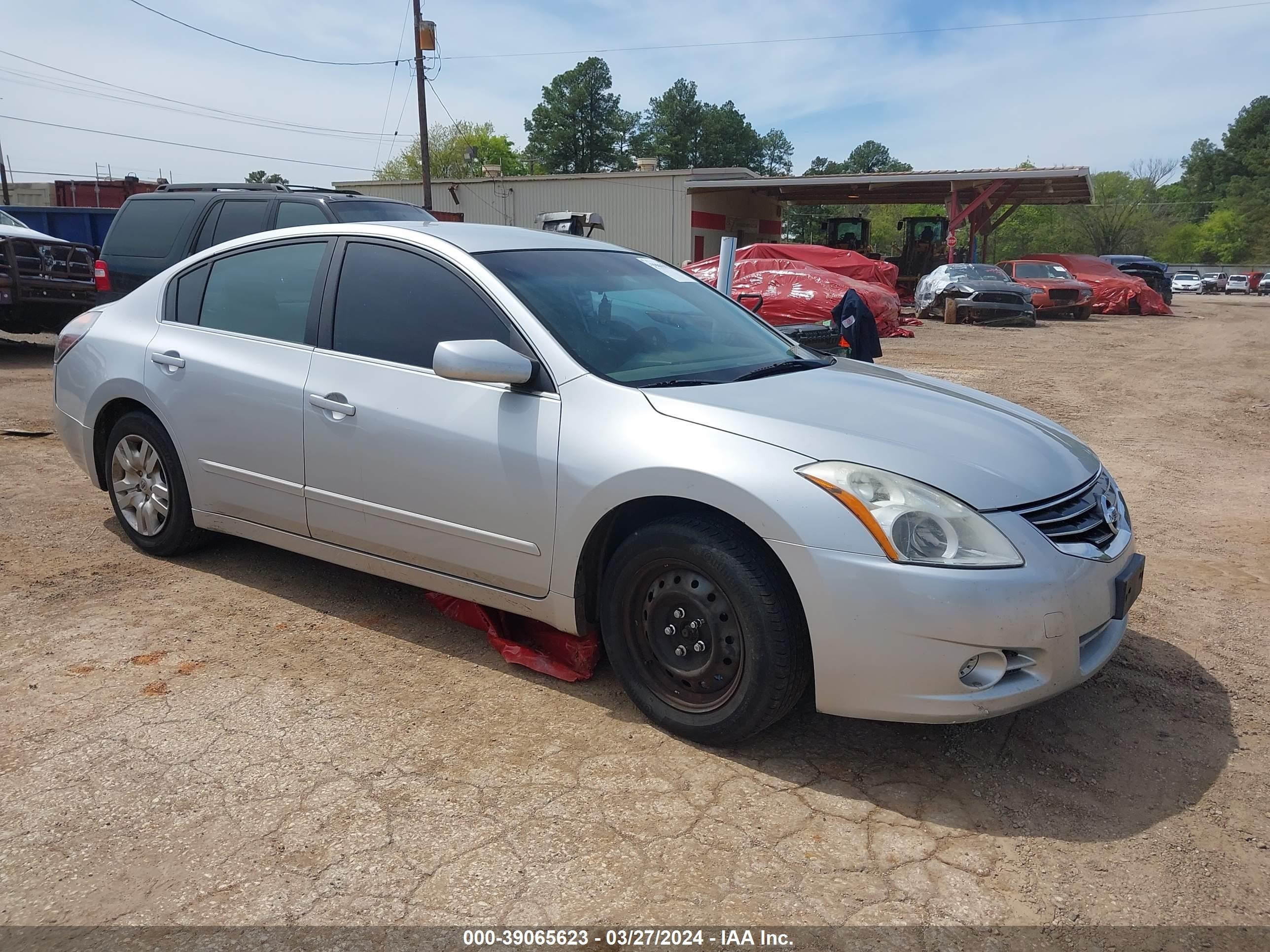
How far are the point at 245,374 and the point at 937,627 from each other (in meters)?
2.94

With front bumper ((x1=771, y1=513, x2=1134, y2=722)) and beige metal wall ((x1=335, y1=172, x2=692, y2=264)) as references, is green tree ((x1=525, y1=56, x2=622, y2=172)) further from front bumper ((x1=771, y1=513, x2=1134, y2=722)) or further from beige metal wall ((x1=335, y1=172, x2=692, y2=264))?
front bumper ((x1=771, y1=513, x2=1134, y2=722))

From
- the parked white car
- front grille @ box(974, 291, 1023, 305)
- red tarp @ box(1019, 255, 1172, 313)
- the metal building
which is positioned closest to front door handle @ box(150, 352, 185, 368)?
front grille @ box(974, 291, 1023, 305)

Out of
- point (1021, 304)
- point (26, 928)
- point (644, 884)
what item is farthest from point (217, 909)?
point (1021, 304)

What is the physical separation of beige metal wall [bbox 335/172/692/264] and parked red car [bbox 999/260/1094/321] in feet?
35.5

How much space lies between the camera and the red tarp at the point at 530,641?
3.56m

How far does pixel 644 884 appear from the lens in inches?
94.9

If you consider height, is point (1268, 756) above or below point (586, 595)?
below

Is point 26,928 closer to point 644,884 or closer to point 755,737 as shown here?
point 644,884

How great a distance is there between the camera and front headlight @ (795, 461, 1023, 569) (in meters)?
2.69

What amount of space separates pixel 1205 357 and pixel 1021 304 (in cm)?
704

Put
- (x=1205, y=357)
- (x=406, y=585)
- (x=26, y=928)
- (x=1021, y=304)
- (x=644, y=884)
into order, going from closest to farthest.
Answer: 1. (x=26, y=928)
2. (x=644, y=884)
3. (x=406, y=585)
4. (x=1205, y=357)
5. (x=1021, y=304)

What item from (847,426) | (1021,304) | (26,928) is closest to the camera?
(26,928)

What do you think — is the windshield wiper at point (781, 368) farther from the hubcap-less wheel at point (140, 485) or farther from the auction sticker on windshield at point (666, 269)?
the hubcap-less wheel at point (140, 485)

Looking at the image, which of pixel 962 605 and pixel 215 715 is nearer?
pixel 962 605
